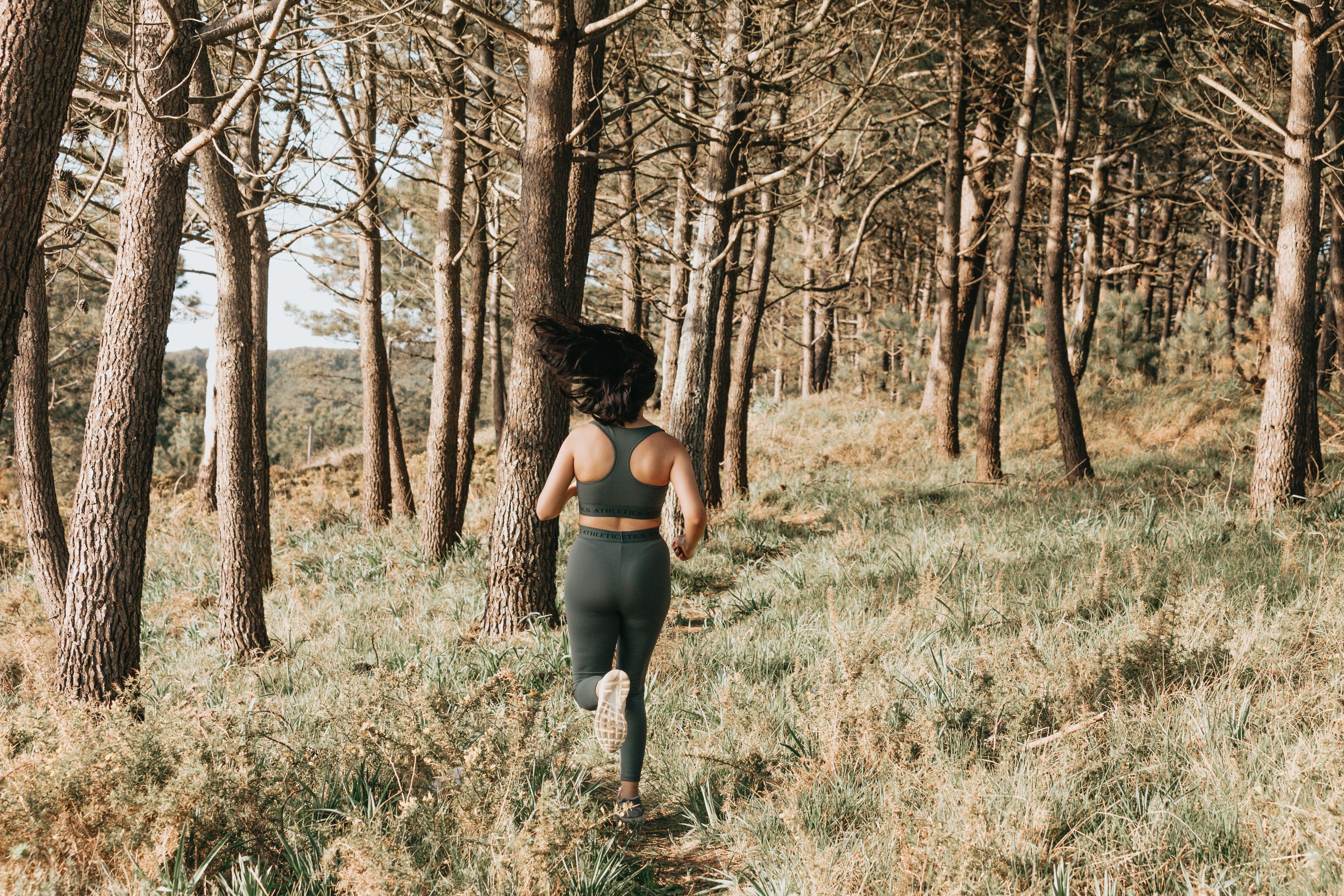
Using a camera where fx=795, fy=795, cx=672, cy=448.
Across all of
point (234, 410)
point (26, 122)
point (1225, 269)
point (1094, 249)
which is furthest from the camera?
point (1225, 269)

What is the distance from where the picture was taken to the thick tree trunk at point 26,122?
281 cm

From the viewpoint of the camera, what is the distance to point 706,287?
8414 mm

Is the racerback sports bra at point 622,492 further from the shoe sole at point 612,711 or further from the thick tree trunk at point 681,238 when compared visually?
the thick tree trunk at point 681,238

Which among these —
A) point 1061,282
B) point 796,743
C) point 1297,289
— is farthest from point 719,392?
point 796,743

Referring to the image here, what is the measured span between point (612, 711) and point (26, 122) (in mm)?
3000

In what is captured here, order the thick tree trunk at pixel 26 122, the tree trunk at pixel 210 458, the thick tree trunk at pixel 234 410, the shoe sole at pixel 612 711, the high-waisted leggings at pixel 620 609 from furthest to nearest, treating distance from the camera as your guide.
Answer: the tree trunk at pixel 210 458, the thick tree trunk at pixel 234 410, the high-waisted leggings at pixel 620 609, the shoe sole at pixel 612 711, the thick tree trunk at pixel 26 122

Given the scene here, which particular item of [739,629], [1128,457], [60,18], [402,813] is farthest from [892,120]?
[402,813]

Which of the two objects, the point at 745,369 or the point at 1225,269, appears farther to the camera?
the point at 1225,269

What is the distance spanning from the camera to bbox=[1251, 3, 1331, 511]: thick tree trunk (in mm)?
6977

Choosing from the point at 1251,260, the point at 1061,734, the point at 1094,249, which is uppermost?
the point at 1251,260

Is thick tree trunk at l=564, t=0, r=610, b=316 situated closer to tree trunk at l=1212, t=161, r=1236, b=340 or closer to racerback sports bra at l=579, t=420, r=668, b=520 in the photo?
racerback sports bra at l=579, t=420, r=668, b=520

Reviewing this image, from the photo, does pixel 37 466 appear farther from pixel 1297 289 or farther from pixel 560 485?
pixel 1297 289

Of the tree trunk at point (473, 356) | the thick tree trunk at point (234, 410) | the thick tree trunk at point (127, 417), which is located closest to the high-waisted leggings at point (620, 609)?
the thick tree trunk at point (127, 417)

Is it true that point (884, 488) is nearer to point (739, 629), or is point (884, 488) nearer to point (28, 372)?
point (739, 629)
